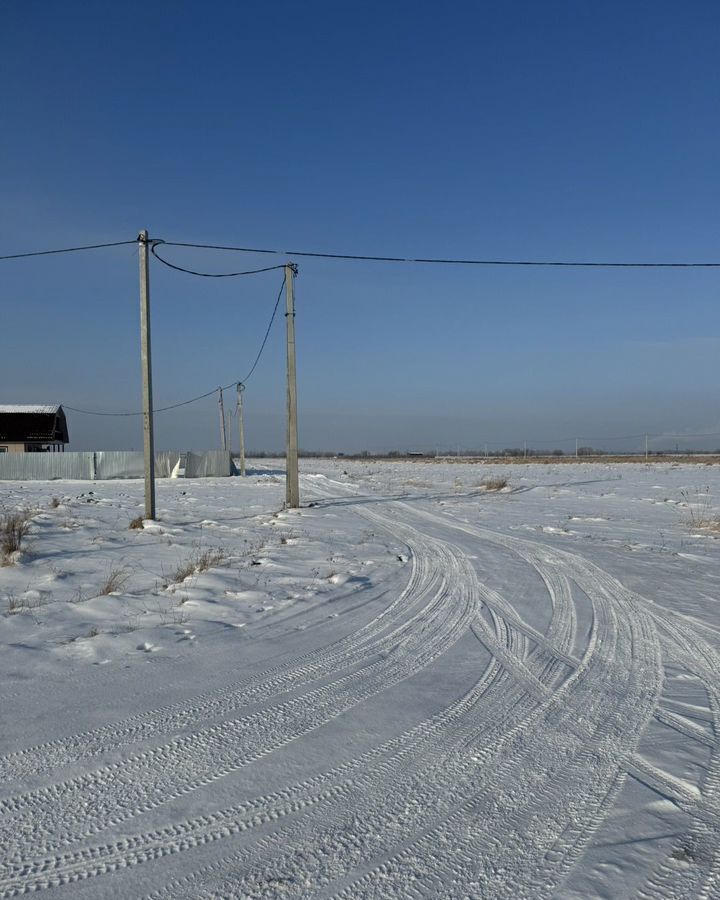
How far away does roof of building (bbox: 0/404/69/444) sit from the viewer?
51000mm

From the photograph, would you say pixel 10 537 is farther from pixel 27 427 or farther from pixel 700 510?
pixel 27 427

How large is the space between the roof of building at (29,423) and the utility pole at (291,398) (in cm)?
4125

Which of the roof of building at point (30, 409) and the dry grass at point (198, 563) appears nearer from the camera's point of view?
the dry grass at point (198, 563)

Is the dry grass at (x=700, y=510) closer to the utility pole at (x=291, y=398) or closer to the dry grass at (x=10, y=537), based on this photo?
the utility pole at (x=291, y=398)

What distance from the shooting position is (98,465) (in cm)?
4153

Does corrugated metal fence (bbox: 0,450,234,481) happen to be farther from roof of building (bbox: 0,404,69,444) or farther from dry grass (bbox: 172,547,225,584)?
dry grass (bbox: 172,547,225,584)

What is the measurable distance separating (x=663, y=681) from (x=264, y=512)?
1277 centimetres

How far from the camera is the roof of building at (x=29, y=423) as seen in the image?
51.0 metres

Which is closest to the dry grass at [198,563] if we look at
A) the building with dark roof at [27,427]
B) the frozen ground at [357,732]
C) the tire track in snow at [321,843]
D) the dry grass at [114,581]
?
the frozen ground at [357,732]

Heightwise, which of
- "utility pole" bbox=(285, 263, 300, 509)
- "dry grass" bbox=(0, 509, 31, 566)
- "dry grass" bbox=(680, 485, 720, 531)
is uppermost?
"utility pole" bbox=(285, 263, 300, 509)

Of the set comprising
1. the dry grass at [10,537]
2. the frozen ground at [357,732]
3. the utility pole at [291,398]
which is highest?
the utility pole at [291,398]

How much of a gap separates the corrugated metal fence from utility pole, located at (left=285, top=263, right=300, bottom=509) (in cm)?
2706

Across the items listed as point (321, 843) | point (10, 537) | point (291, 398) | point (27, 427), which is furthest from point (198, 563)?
point (27, 427)

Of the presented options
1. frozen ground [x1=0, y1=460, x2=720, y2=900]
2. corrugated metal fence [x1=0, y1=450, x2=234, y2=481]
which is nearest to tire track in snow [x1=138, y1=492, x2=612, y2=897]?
frozen ground [x1=0, y1=460, x2=720, y2=900]
